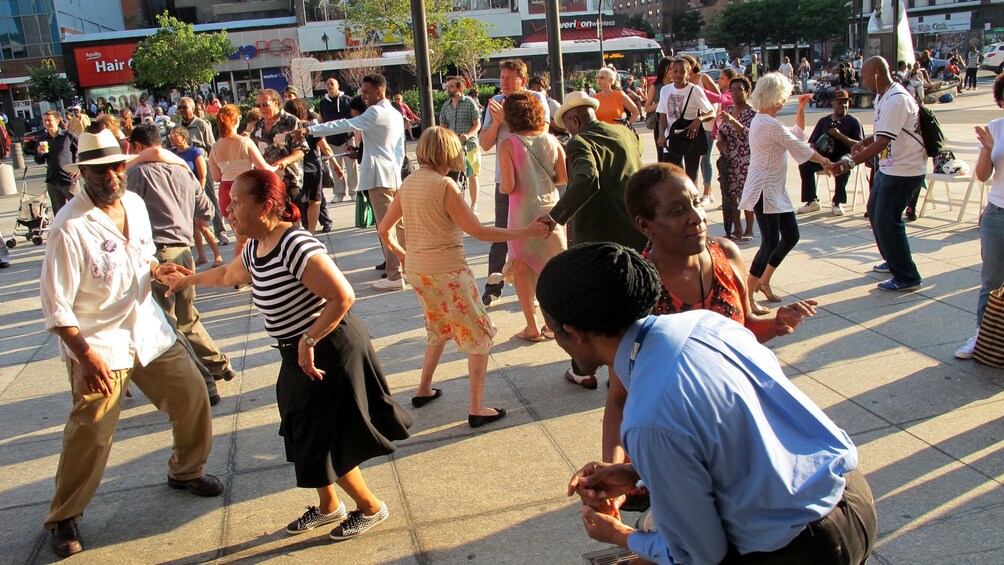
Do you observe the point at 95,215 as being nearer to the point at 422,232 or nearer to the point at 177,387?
the point at 177,387

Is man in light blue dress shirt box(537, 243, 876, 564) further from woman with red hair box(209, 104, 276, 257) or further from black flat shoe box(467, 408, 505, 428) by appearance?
woman with red hair box(209, 104, 276, 257)

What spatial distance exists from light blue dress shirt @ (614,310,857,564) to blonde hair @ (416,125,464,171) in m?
3.02

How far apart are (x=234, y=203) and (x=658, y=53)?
41.9 meters

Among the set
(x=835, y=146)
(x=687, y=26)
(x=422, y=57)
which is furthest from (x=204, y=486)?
(x=687, y=26)

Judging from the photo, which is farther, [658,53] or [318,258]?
[658,53]

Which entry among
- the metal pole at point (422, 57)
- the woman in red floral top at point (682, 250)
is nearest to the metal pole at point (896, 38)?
the metal pole at point (422, 57)

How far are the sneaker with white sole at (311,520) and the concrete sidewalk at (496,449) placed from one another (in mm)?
49

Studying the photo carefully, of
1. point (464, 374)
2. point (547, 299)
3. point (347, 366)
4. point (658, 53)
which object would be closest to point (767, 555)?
point (547, 299)

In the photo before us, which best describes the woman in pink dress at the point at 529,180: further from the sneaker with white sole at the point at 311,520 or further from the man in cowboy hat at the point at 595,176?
the sneaker with white sole at the point at 311,520

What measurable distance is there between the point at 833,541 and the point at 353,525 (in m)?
2.46

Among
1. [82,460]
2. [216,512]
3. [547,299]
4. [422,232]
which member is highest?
[547,299]

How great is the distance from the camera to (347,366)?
3504 millimetres

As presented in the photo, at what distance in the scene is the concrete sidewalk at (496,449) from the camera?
3.62m

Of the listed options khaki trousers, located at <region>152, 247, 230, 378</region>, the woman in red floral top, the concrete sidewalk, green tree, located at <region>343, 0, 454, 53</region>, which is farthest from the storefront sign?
the woman in red floral top
